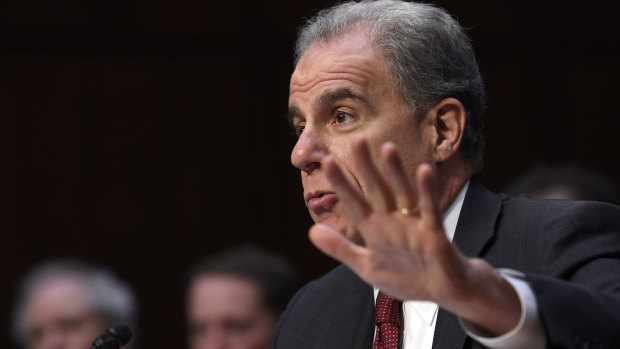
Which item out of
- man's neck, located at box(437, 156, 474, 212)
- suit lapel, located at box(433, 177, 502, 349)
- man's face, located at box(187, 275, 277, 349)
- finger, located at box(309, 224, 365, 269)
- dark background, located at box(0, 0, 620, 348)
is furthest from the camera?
dark background, located at box(0, 0, 620, 348)

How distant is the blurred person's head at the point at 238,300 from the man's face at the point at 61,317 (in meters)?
0.37

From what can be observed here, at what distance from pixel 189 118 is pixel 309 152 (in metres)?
2.80

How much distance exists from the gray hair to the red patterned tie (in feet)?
1.24

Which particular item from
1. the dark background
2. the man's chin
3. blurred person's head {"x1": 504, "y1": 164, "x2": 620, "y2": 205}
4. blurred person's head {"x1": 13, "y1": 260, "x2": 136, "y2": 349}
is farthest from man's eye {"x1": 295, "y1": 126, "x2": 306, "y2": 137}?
the dark background

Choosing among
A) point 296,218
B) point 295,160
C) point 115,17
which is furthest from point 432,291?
point 115,17

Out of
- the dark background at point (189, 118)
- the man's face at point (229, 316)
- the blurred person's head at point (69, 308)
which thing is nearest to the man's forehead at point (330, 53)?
the man's face at point (229, 316)

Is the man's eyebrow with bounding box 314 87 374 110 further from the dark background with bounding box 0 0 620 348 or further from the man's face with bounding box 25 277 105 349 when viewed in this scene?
the dark background with bounding box 0 0 620 348

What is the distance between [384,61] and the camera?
6.20ft

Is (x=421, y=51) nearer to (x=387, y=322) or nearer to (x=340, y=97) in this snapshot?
(x=340, y=97)

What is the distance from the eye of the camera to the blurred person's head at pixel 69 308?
3.24 m

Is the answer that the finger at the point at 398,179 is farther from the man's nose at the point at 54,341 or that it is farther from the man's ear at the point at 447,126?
the man's nose at the point at 54,341

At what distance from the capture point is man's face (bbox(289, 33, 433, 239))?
184 cm

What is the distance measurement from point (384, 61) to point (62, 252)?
2.95 metres

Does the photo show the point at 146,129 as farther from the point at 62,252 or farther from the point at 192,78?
the point at 62,252
